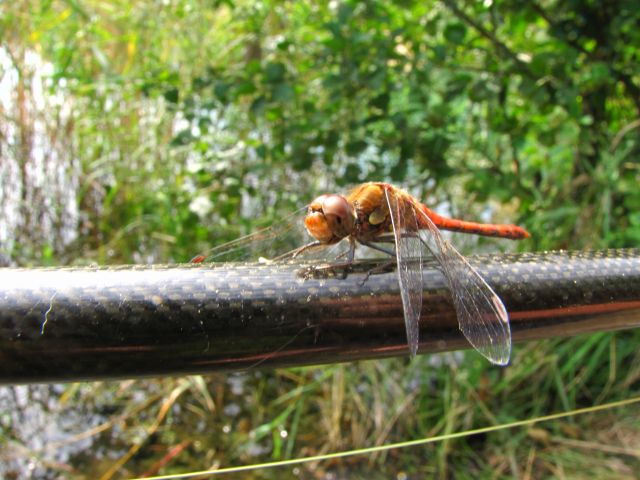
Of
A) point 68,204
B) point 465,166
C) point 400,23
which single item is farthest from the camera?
point 68,204

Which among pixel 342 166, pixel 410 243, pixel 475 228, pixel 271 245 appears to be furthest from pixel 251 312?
pixel 342 166

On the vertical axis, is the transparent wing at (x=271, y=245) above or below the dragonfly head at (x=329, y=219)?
below

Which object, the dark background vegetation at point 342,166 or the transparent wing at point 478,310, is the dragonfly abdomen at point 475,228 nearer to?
the transparent wing at point 478,310

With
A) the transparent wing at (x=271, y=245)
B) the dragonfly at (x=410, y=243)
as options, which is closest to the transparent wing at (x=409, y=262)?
the dragonfly at (x=410, y=243)

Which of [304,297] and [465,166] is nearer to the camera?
[304,297]

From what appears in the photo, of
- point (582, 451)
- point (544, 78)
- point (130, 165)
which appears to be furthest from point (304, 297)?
point (130, 165)

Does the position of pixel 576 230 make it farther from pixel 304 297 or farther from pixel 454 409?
pixel 304 297
